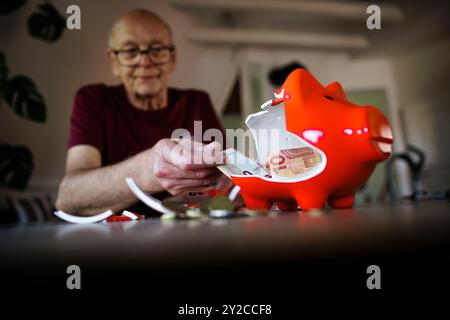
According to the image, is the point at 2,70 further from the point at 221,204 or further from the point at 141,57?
the point at 221,204

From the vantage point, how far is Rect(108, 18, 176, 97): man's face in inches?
39.2


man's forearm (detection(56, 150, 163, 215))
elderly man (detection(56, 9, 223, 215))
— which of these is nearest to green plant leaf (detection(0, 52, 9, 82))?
elderly man (detection(56, 9, 223, 215))

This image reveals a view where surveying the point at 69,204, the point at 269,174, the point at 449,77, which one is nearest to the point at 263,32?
the point at 449,77

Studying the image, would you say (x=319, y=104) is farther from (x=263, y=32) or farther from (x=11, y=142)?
(x=263, y=32)

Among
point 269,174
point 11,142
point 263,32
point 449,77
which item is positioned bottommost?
point 269,174

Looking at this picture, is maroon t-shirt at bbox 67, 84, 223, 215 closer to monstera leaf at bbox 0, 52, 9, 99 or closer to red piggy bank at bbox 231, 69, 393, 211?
red piggy bank at bbox 231, 69, 393, 211

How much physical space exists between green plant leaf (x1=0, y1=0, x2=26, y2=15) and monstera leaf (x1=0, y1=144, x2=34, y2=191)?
0.61 m

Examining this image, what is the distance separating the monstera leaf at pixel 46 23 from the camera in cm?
167

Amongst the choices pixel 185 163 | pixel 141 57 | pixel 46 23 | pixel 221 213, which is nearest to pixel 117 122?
pixel 141 57

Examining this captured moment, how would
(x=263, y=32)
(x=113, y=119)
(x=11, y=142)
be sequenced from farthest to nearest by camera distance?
(x=263, y=32) → (x=11, y=142) → (x=113, y=119)

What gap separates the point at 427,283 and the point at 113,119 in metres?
0.95

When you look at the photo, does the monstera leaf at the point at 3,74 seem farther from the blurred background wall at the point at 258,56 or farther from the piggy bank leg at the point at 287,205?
the piggy bank leg at the point at 287,205

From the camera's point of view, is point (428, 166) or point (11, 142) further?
point (428, 166)
